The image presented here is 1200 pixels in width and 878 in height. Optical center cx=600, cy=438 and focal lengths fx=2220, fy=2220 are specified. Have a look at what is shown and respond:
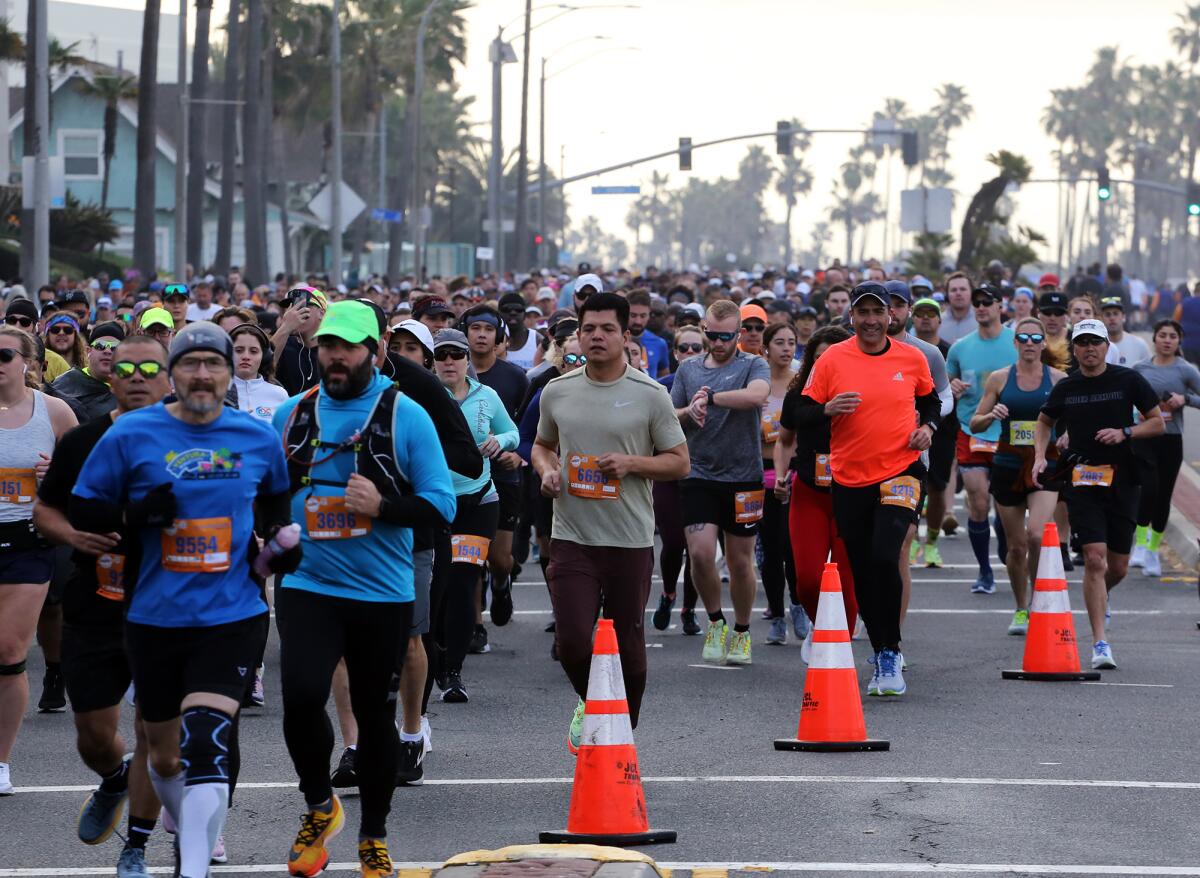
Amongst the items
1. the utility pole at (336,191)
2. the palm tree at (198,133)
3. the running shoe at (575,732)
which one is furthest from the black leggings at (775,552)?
the palm tree at (198,133)

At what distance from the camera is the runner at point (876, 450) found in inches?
448

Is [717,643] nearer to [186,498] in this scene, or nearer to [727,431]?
[727,431]

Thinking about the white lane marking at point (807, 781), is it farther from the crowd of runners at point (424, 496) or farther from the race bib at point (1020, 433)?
the race bib at point (1020, 433)

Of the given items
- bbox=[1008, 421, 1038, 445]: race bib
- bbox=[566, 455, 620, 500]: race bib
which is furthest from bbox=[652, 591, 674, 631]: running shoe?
bbox=[566, 455, 620, 500]: race bib

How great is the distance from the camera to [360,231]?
86.2m

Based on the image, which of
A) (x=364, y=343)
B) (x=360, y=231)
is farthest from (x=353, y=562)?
(x=360, y=231)

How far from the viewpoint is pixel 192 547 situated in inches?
263

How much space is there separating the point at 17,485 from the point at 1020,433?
6783mm

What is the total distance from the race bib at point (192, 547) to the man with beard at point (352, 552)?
0.60 m

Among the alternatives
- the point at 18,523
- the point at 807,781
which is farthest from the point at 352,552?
the point at 807,781

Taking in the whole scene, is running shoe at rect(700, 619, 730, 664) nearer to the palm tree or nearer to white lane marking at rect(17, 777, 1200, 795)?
white lane marking at rect(17, 777, 1200, 795)

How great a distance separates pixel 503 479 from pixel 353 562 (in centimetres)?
537

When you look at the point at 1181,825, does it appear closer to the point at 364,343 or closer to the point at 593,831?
the point at 593,831

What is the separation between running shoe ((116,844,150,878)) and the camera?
7293 millimetres
